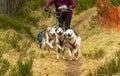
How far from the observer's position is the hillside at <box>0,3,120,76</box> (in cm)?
912

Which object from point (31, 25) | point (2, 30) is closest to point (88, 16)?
point (31, 25)

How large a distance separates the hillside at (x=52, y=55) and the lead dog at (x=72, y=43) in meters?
0.20

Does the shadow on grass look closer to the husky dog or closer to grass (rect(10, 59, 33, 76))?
the husky dog

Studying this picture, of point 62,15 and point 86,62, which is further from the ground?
point 62,15

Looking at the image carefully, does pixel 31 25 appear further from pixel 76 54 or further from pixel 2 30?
pixel 76 54

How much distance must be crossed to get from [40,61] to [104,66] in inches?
63.0

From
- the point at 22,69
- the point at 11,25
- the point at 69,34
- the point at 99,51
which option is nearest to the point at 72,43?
the point at 69,34

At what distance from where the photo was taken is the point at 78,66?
10.2m

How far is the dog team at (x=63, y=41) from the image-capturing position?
1046cm

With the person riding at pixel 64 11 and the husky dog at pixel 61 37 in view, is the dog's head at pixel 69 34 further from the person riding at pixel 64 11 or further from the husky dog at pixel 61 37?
the person riding at pixel 64 11

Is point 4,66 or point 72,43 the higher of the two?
point 72,43

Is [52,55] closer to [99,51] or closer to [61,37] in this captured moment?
[61,37]

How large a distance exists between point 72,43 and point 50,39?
67 centimetres

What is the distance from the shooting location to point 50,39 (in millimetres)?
10969
